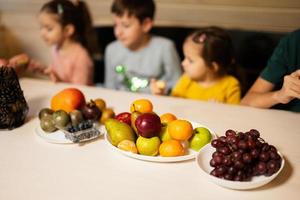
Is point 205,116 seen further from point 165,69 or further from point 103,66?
point 103,66

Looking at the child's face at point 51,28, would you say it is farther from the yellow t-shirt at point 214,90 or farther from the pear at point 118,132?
the pear at point 118,132

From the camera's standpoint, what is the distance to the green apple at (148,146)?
99cm

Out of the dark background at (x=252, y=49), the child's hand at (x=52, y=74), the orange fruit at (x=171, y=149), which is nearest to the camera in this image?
the orange fruit at (x=171, y=149)

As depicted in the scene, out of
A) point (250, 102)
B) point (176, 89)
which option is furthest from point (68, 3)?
point (250, 102)

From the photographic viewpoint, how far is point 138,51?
2.14 m

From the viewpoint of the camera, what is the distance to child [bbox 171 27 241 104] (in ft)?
5.66

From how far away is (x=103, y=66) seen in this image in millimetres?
2422

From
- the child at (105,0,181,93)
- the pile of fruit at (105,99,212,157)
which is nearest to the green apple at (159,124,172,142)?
the pile of fruit at (105,99,212,157)

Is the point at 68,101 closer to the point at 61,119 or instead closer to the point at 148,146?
the point at 61,119

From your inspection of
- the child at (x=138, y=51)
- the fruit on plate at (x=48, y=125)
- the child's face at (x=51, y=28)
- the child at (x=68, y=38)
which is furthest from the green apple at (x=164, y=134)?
the child's face at (x=51, y=28)

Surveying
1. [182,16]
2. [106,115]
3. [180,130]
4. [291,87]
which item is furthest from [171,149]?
[182,16]

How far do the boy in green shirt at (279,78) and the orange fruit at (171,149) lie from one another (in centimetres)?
46

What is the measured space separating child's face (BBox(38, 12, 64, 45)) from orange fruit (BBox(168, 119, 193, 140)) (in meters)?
1.33

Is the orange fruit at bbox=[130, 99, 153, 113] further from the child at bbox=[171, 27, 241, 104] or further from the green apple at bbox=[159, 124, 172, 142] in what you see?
the child at bbox=[171, 27, 241, 104]
